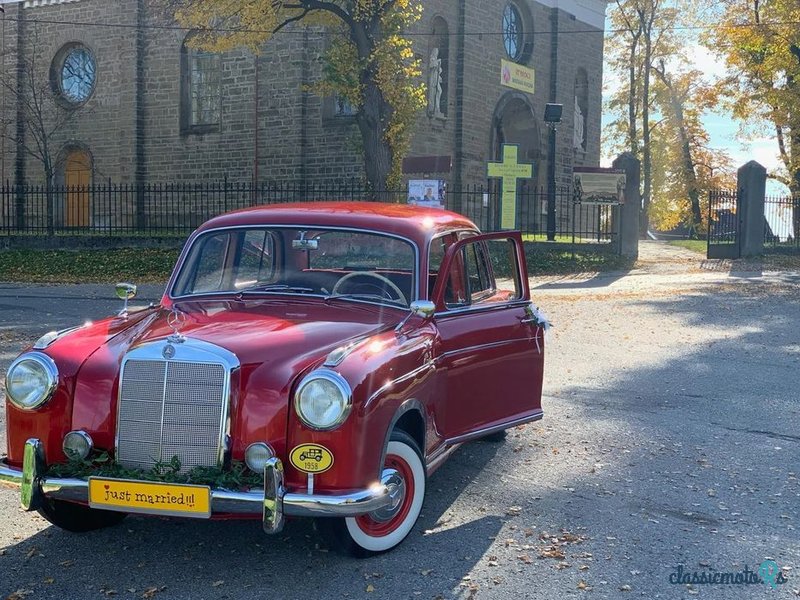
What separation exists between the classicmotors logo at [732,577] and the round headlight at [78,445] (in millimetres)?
2730

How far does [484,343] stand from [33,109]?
2749 centimetres

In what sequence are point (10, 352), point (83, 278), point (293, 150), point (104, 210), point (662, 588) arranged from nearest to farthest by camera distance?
1. point (662, 588)
2. point (10, 352)
3. point (83, 278)
4. point (293, 150)
5. point (104, 210)

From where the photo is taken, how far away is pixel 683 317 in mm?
13656

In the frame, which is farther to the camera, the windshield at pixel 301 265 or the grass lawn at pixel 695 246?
the grass lawn at pixel 695 246

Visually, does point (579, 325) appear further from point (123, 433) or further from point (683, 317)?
point (123, 433)

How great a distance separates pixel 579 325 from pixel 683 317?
1.77 m

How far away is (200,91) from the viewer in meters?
28.0

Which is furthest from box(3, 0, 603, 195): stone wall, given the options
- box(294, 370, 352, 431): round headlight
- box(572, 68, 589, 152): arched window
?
box(294, 370, 352, 431): round headlight

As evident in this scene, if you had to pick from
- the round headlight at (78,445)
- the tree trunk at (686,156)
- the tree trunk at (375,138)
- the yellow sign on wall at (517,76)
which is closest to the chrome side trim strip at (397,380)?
the round headlight at (78,445)

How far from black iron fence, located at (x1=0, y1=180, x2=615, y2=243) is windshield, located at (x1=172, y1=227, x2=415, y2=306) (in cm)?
1443

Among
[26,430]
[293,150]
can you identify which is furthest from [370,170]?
[26,430]

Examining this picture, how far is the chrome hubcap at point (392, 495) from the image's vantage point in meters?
4.32

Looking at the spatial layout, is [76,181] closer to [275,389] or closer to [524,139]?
[524,139]

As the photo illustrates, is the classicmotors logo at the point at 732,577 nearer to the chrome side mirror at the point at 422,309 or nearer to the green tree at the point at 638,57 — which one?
the chrome side mirror at the point at 422,309
